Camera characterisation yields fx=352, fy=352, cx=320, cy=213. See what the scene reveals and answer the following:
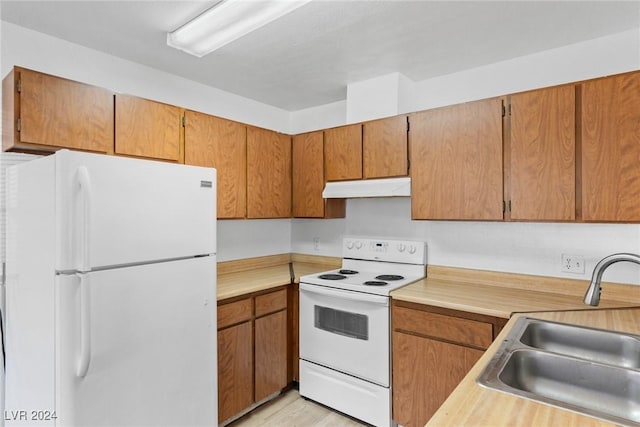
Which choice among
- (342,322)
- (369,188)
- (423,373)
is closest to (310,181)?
(369,188)

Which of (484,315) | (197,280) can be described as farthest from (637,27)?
(197,280)

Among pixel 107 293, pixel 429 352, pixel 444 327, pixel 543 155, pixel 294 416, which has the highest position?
pixel 543 155

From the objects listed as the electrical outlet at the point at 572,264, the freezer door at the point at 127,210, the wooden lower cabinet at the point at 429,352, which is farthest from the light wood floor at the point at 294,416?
the electrical outlet at the point at 572,264

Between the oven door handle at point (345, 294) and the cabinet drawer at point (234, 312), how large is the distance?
424 millimetres

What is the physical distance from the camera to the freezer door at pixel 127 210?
143 cm

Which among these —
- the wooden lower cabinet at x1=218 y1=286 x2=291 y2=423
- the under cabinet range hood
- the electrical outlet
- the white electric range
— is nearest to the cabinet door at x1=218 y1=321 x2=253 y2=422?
the wooden lower cabinet at x1=218 y1=286 x2=291 y2=423

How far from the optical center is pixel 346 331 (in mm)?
2379

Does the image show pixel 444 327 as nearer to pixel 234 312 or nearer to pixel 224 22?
pixel 234 312

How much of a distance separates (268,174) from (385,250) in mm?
1122

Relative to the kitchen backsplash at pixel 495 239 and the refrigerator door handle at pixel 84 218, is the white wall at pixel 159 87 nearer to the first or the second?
the kitchen backsplash at pixel 495 239

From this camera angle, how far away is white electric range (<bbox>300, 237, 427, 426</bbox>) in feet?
7.27

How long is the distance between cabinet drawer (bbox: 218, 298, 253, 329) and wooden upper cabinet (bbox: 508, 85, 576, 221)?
1.75 metres

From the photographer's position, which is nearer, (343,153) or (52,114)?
(52,114)

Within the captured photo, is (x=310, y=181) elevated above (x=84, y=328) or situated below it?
above
